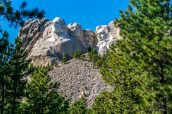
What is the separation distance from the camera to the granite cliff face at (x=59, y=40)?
569ft

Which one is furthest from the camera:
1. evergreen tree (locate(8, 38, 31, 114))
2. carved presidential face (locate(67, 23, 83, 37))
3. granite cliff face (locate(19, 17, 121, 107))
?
carved presidential face (locate(67, 23, 83, 37))

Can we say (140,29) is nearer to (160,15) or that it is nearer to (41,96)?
(160,15)

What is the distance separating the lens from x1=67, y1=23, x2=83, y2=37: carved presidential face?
612ft

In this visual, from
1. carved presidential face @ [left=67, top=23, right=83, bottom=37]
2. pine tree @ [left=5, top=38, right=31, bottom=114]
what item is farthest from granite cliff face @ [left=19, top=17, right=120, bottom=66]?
pine tree @ [left=5, top=38, right=31, bottom=114]

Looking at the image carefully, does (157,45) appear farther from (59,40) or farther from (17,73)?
(59,40)

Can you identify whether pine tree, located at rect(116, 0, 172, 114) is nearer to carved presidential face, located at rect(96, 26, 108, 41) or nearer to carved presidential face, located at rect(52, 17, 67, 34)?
carved presidential face, located at rect(52, 17, 67, 34)

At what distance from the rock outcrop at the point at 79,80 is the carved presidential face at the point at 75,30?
1064 inches

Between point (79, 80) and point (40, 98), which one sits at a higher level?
point (79, 80)

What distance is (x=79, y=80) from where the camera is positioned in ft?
455

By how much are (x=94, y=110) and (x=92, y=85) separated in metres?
66.4

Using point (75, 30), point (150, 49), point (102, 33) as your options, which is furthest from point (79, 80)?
point (150, 49)

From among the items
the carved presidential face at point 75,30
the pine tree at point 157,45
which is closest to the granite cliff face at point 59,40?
the carved presidential face at point 75,30

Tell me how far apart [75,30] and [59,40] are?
13.1m

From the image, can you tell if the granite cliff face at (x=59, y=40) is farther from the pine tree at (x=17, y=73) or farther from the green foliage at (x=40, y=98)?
the pine tree at (x=17, y=73)
